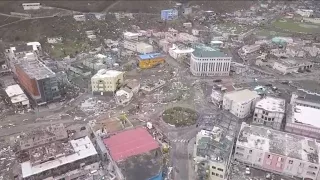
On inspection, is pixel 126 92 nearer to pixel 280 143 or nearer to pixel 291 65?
pixel 280 143

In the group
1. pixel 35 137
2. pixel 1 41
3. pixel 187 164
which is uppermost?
pixel 1 41

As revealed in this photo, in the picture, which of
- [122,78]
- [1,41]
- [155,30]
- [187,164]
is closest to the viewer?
[187,164]

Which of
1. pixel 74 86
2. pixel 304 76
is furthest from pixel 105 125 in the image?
pixel 304 76

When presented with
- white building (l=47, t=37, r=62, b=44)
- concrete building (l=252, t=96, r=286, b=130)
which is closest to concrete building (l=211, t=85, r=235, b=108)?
concrete building (l=252, t=96, r=286, b=130)

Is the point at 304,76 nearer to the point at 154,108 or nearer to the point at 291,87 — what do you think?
the point at 291,87

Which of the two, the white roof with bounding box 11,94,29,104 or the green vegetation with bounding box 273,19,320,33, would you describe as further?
the green vegetation with bounding box 273,19,320,33

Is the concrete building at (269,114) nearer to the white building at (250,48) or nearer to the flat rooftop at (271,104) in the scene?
the flat rooftop at (271,104)

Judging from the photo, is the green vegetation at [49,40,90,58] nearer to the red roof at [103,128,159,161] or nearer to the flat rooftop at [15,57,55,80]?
the flat rooftop at [15,57,55,80]

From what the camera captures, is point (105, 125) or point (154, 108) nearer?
point (105, 125)
